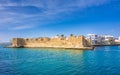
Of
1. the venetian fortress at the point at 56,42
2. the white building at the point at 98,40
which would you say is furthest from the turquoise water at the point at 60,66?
the white building at the point at 98,40

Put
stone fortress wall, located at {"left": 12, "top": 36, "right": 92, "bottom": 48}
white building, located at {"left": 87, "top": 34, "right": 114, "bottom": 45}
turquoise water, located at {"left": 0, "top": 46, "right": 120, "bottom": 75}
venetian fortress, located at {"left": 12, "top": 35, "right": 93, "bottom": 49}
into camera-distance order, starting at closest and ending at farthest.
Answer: turquoise water, located at {"left": 0, "top": 46, "right": 120, "bottom": 75} → venetian fortress, located at {"left": 12, "top": 35, "right": 93, "bottom": 49} → stone fortress wall, located at {"left": 12, "top": 36, "right": 92, "bottom": 48} → white building, located at {"left": 87, "top": 34, "right": 114, "bottom": 45}

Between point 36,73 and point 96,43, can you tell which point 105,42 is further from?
point 36,73

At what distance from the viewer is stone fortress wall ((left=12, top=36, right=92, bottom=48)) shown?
1940 inches

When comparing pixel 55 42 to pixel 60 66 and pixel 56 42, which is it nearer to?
pixel 56 42

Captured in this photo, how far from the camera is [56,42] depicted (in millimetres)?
57344

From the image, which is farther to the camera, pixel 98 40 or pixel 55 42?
pixel 98 40

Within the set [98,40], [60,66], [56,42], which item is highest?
[98,40]

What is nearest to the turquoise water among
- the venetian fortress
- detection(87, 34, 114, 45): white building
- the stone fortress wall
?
the venetian fortress

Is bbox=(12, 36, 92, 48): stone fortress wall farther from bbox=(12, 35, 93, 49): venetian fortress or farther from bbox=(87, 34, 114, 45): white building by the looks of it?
bbox=(87, 34, 114, 45): white building

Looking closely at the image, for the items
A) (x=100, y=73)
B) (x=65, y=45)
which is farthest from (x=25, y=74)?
(x=65, y=45)

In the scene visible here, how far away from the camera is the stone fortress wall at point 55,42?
162 feet

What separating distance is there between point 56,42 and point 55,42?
514 millimetres

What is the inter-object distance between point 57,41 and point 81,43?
1087 centimetres

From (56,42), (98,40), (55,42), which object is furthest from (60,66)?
(98,40)
